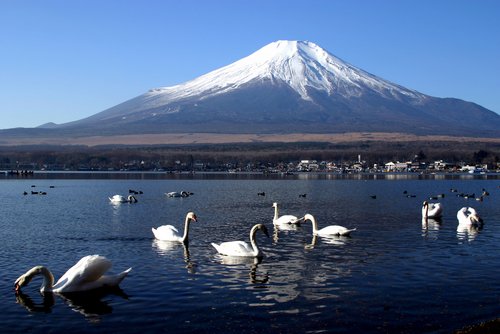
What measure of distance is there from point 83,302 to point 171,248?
Result: 26.4 feet

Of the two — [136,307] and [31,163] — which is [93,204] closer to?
[136,307]

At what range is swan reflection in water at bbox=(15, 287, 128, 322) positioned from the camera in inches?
583

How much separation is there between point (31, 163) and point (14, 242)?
509 ft

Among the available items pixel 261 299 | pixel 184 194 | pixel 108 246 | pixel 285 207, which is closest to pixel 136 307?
pixel 261 299

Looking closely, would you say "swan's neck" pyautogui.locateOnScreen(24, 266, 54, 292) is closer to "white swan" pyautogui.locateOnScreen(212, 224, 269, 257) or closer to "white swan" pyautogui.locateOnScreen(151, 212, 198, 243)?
"white swan" pyautogui.locateOnScreen(212, 224, 269, 257)

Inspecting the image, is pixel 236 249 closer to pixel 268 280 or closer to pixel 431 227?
pixel 268 280

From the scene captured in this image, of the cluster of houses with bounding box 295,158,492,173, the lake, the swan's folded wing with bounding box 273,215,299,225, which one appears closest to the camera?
the lake

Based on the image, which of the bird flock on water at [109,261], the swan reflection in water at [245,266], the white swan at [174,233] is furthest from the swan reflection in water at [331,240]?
the white swan at [174,233]

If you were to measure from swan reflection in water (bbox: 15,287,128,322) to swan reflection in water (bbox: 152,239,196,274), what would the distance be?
12.2 feet

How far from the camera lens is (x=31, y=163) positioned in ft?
568

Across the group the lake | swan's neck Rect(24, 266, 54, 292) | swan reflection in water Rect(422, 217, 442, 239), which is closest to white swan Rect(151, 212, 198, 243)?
the lake

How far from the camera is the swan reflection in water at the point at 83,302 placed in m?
14.8

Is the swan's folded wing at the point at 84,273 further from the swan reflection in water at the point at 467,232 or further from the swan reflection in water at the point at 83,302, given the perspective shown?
the swan reflection in water at the point at 467,232

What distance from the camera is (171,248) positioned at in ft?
77.3
